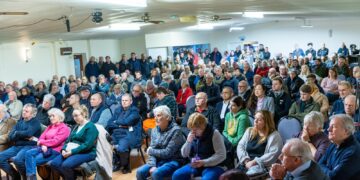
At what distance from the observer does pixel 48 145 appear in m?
5.07

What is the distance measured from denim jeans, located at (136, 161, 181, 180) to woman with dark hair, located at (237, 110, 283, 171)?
686 mm

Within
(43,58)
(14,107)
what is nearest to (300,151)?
(14,107)

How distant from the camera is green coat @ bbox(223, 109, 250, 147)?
472 cm

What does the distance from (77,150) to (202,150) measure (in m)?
1.60

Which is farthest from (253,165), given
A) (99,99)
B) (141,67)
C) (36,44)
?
(36,44)

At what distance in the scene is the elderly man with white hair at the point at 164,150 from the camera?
4195 mm

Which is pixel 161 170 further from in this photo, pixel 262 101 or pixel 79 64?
pixel 79 64

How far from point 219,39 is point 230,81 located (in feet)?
42.4

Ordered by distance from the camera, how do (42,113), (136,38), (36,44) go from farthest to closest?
(136,38) → (36,44) → (42,113)

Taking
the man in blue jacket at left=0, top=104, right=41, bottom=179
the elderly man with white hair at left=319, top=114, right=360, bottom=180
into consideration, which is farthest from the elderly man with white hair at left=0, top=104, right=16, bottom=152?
the elderly man with white hair at left=319, top=114, right=360, bottom=180

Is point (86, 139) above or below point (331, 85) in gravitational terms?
below

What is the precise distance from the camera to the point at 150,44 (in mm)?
18422

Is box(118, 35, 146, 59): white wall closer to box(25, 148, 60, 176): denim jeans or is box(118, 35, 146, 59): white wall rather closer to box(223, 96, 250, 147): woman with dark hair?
box(25, 148, 60, 176): denim jeans

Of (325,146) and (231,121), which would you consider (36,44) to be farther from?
(325,146)
